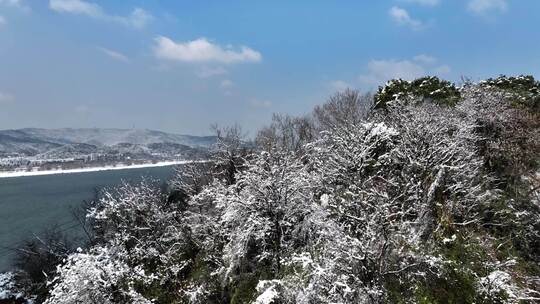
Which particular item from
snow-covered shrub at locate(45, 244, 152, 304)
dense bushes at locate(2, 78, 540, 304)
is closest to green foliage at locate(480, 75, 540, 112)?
dense bushes at locate(2, 78, 540, 304)

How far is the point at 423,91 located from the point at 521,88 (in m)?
6.25

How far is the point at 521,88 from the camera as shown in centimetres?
2994

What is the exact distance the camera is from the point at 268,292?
50.3 ft

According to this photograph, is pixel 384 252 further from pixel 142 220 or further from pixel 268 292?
pixel 142 220

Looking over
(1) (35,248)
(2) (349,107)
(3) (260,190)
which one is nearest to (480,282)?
(3) (260,190)

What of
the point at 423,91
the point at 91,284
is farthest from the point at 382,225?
the point at 423,91

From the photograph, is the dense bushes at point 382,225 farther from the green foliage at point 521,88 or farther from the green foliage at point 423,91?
the green foliage at point 423,91

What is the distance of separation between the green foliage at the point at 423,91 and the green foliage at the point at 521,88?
7.61ft

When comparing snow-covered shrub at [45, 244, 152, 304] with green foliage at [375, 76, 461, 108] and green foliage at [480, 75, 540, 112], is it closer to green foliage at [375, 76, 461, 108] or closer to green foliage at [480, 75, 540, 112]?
green foliage at [375, 76, 461, 108]

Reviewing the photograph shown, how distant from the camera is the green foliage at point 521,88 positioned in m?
26.1

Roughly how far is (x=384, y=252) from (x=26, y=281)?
1747 inches

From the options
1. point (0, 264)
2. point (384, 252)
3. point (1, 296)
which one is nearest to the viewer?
point (384, 252)

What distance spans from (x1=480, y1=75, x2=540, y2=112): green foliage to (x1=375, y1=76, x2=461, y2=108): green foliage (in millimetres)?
2319

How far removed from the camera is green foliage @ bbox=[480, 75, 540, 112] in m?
26.1
